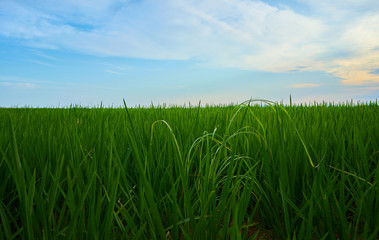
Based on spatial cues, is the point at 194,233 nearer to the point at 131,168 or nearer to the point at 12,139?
the point at 12,139

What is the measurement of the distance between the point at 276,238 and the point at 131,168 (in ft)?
2.27

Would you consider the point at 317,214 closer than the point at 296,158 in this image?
Yes

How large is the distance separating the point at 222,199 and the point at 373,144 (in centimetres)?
130

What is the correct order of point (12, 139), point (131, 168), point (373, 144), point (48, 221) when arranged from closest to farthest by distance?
point (12, 139) < point (48, 221) < point (131, 168) < point (373, 144)

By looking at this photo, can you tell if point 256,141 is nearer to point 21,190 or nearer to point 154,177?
point 154,177

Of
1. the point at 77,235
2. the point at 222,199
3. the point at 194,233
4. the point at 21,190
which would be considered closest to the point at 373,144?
the point at 222,199

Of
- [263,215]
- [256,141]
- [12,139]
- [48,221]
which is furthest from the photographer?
[256,141]

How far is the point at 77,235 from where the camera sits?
0.71m

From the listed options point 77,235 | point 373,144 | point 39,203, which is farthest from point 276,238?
point 373,144

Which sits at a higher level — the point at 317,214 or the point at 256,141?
the point at 256,141

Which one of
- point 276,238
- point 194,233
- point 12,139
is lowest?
point 276,238

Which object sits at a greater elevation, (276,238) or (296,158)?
(296,158)

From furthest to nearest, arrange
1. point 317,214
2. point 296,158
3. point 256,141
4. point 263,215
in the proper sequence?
point 256,141
point 296,158
point 263,215
point 317,214

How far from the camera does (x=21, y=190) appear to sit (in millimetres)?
642
